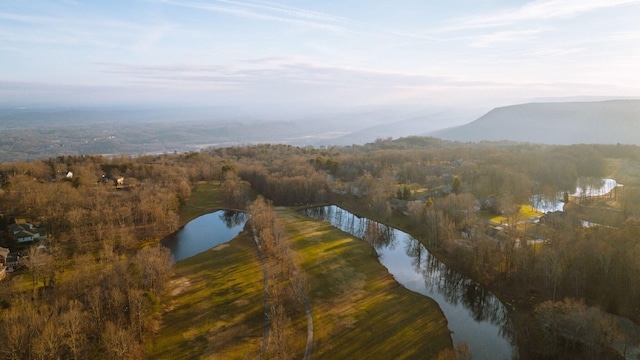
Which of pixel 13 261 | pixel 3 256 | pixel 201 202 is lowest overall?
pixel 201 202

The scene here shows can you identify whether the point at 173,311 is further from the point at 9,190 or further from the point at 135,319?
the point at 9,190

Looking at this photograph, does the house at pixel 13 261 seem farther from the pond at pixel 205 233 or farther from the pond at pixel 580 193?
the pond at pixel 580 193

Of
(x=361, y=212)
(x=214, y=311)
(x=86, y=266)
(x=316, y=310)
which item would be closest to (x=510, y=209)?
(x=361, y=212)

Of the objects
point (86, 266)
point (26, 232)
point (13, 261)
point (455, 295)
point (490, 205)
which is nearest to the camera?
point (86, 266)

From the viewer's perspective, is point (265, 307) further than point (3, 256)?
No

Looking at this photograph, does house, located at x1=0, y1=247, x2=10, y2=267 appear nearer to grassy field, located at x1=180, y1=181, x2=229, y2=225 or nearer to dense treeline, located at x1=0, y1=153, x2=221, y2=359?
dense treeline, located at x1=0, y1=153, x2=221, y2=359

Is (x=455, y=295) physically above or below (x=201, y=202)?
below

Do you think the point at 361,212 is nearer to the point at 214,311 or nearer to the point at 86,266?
the point at 214,311
